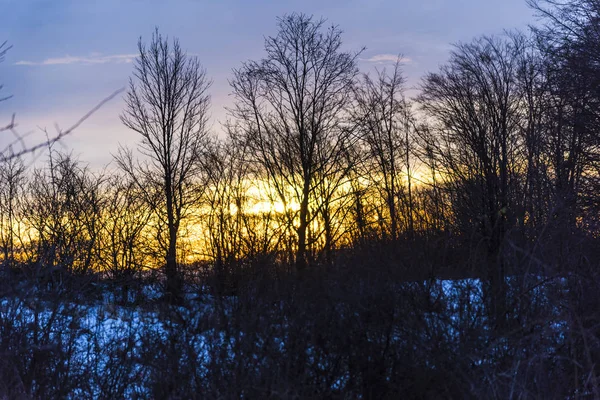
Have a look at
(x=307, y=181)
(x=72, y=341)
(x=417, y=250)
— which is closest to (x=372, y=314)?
(x=417, y=250)

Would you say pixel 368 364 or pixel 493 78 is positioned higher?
pixel 493 78

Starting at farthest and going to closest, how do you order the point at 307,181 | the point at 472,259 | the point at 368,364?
the point at 307,181 → the point at 472,259 → the point at 368,364

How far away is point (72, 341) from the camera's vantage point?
8.57 m

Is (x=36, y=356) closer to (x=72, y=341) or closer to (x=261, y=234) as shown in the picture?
(x=72, y=341)

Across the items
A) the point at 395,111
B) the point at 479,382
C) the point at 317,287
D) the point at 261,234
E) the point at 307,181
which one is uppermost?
the point at 395,111

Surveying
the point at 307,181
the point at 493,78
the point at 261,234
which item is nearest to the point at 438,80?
the point at 493,78

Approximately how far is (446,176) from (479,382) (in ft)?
80.1

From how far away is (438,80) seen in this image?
31172 mm

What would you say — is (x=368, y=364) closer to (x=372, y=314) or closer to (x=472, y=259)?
(x=372, y=314)

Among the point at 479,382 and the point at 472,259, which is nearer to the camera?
the point at 479,382

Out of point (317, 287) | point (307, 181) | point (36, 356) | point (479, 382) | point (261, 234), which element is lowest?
point (479, 382)

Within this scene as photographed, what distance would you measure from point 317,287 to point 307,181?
62.7 feet

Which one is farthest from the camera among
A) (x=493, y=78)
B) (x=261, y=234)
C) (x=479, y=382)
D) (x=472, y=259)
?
(x=493, y=78)

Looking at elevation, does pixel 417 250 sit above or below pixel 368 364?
above
